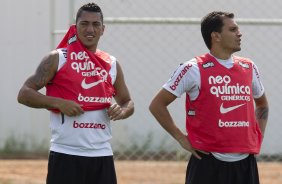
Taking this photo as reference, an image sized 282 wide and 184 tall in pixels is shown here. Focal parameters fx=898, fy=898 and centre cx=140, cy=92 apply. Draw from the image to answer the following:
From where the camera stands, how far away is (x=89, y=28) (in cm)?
662

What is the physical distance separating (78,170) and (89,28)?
3.44 ft

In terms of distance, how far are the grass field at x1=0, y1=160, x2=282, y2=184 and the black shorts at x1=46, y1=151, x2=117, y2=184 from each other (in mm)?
4300

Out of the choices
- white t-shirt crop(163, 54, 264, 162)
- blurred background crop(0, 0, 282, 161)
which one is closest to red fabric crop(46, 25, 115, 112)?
white t-shirt crop(163, 54, 264, 162)

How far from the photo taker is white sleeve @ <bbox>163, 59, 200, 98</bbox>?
21.4ft

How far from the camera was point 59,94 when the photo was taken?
652 centimetres

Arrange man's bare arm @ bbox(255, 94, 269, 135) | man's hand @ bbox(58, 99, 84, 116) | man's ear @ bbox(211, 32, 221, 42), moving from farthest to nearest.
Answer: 1. man's bare arm @ bbox(255, 94, 269, 135)
2. man's ear @ bbox(211, 32, 221, 42)
3. man's hand @ bbox(58, 99, 84, 116)

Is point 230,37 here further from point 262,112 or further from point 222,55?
point 262,112

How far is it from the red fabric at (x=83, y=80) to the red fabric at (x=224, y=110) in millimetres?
670

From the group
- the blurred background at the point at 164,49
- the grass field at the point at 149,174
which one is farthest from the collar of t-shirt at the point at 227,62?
the grass field at the point at 149,174

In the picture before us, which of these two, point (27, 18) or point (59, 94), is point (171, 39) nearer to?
point (59, 94)

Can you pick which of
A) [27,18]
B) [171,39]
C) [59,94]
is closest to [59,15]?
[27,18]

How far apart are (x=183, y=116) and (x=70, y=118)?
421 centimetres

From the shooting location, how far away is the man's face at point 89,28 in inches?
261

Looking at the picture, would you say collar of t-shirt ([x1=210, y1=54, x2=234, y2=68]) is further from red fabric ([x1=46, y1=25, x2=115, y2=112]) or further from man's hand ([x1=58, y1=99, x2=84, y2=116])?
man's hand ([x1=58, y1=99, x2=84, y2=116])
